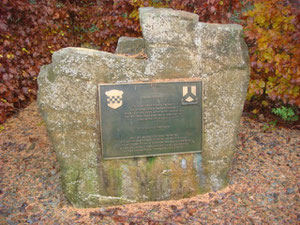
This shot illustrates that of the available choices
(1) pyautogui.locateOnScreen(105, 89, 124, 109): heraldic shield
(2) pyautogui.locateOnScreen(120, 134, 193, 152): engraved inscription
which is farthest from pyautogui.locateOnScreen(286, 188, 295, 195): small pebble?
(1) pyautogui.locateOnScreen(105, 89, 124, 109): heraldic shield

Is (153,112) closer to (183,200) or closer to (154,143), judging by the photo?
(154,143)

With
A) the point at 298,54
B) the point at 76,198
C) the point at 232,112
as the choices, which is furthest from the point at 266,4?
the point at 76,198

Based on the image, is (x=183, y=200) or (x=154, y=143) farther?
(x=183, y=200)

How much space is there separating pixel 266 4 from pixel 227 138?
88.5 inches

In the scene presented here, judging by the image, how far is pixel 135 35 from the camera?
5.79 metres

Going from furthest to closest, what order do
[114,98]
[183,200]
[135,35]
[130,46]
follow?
[135,35], [130,46], [183,200], [114,98]

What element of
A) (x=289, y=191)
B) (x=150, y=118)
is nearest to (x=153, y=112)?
(x=150, y=118)

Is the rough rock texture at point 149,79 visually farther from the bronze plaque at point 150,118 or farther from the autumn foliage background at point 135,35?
the autumn foliage background at point 135,35

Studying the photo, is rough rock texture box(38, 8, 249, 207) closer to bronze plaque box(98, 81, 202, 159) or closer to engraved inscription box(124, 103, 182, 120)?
bronze plaque box(98, 81, 202, 159)

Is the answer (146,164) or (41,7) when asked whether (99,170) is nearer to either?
(146,164)

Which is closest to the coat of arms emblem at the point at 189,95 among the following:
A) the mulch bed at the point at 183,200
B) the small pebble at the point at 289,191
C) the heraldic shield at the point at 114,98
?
the heraldic shield at the point at 114,98

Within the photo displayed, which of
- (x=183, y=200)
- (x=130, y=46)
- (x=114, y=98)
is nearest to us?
(x=114, y=98)

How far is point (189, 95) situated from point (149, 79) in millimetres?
421

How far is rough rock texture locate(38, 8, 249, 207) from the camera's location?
280 cm
